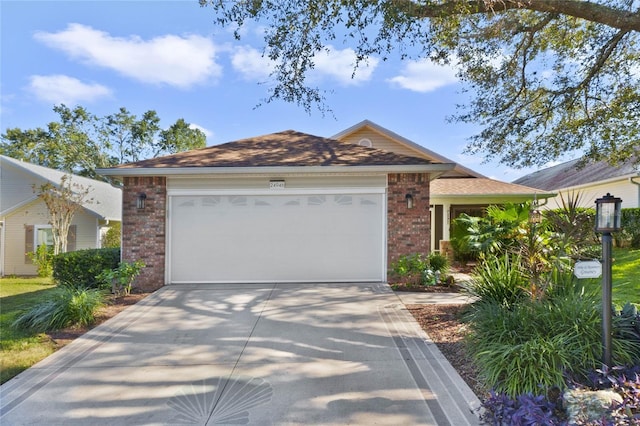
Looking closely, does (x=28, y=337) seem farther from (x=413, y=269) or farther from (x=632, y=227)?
(x=632, y=227)

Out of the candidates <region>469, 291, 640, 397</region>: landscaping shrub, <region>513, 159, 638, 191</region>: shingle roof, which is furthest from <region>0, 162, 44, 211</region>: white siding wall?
<region>513, 159, 638, 191</region>: shingle roof

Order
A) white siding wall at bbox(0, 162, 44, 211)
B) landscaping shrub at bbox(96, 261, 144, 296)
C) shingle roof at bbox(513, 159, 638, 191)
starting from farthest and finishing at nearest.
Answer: white siding wall at bbox(0, 162, 44, 211) < shingle roof at bbox(513, 159, 638, 191) < landscaping shrub at bbox(96, 261, 144, 296)

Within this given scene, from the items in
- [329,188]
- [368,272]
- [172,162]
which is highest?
[172,162]

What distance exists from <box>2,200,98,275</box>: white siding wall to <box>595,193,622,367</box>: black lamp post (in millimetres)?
16540

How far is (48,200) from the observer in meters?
12.3

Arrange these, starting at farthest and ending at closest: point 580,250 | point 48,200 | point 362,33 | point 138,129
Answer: point 138,129 → point 48,200 → point 362,33 → point 580,250

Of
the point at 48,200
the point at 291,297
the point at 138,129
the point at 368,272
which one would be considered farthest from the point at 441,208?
the point at 138,129

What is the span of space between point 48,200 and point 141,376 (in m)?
11.6

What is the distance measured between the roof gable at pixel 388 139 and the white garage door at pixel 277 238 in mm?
5967

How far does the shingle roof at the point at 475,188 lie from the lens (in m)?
12.7

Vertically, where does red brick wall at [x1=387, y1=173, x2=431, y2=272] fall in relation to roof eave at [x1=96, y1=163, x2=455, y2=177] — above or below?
below

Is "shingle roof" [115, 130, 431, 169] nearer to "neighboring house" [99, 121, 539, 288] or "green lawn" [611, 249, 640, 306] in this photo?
"neighboring house" [99, 121, 539, 288]

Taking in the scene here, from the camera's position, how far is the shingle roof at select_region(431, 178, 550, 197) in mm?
12688

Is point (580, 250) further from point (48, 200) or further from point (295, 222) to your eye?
point (48, 200)
